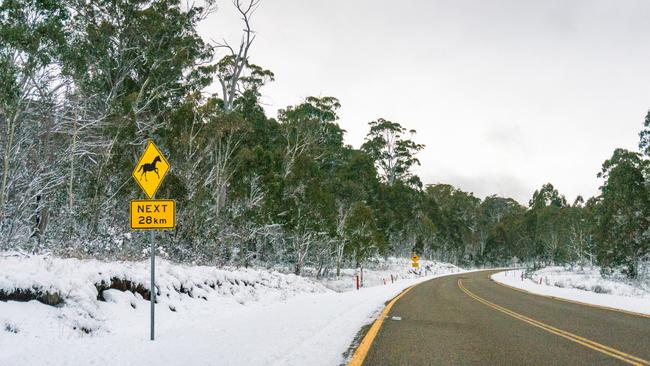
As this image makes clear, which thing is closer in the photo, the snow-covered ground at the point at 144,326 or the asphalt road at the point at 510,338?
the snow-covered ground at the point at 144,326

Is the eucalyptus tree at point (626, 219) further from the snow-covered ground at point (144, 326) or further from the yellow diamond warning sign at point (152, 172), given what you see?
the yellow diamond warning sign at point (152, 172)

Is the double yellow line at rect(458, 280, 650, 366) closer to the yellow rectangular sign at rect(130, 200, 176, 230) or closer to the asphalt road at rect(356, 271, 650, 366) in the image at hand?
the asphalt road at rect(356, 271, 650, 366)

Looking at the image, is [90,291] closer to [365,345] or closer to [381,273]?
[365,345]

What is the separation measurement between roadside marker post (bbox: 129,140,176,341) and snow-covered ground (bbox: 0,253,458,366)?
103 cm

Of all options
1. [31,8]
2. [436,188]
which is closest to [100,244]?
[31,8]

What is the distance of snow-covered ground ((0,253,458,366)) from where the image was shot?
570 cm

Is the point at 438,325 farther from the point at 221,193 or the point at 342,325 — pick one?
the point at 221,193

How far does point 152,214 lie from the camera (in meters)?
7.08

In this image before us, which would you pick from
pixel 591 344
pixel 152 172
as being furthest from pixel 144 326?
pixel 591 344

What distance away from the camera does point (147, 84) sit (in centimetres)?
2444

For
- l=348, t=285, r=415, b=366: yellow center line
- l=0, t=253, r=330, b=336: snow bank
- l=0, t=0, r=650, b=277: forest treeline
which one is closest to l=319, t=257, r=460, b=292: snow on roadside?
l=0, t=0, r=650, b=277: forest treeline

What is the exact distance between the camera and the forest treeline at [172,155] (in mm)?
15633

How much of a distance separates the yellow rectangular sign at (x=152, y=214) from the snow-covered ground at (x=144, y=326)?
1675mm

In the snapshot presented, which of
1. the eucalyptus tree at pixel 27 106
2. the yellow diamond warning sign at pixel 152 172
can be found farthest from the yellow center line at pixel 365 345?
the eucalyptus tree at pixel 27 106
